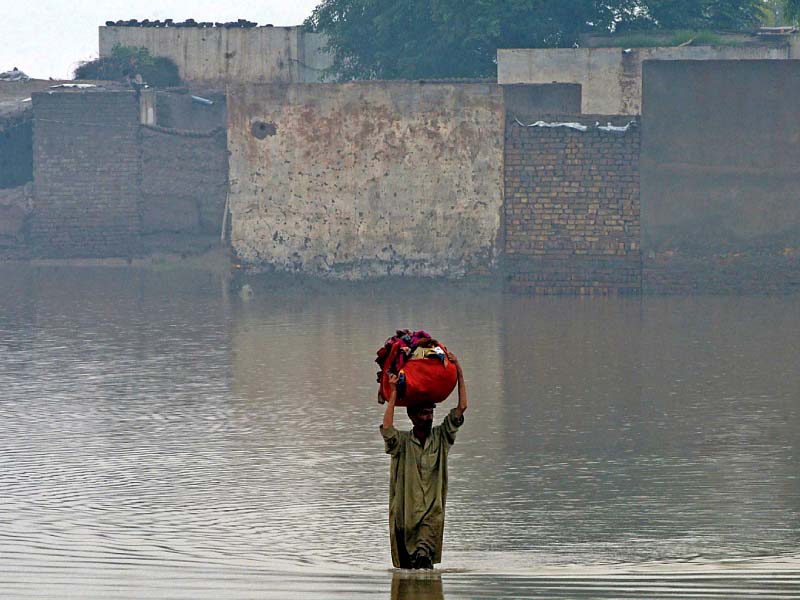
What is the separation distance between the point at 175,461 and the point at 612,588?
170 inches

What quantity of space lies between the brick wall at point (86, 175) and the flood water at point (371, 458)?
11196 millimetres

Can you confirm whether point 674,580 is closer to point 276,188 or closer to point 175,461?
point 175,461

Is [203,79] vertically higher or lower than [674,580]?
higher

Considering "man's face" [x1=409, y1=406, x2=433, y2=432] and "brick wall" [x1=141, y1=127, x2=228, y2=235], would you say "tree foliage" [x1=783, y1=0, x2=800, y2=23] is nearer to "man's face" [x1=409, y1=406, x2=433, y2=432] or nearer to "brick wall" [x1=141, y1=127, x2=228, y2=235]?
"brick wall" [x1=141, y1=127, x2=228, y2=235]

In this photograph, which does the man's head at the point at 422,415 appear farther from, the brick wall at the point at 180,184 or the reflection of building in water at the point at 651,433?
the brick wall at the point at 180,184

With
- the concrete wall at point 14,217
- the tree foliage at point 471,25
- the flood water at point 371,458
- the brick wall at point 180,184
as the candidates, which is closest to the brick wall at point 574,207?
the flood water at point 371,458

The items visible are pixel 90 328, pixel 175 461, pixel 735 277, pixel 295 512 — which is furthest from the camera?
pixel 735 277

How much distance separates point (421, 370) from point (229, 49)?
118 ft

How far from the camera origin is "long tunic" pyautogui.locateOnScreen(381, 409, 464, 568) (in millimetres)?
6645

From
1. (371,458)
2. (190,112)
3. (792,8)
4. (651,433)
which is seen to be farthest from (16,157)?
(371,458)

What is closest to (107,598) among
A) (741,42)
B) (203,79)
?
(741,42)

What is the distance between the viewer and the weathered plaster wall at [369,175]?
73.0ft

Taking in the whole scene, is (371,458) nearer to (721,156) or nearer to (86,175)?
(721,156)

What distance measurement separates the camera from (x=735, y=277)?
21656mm
